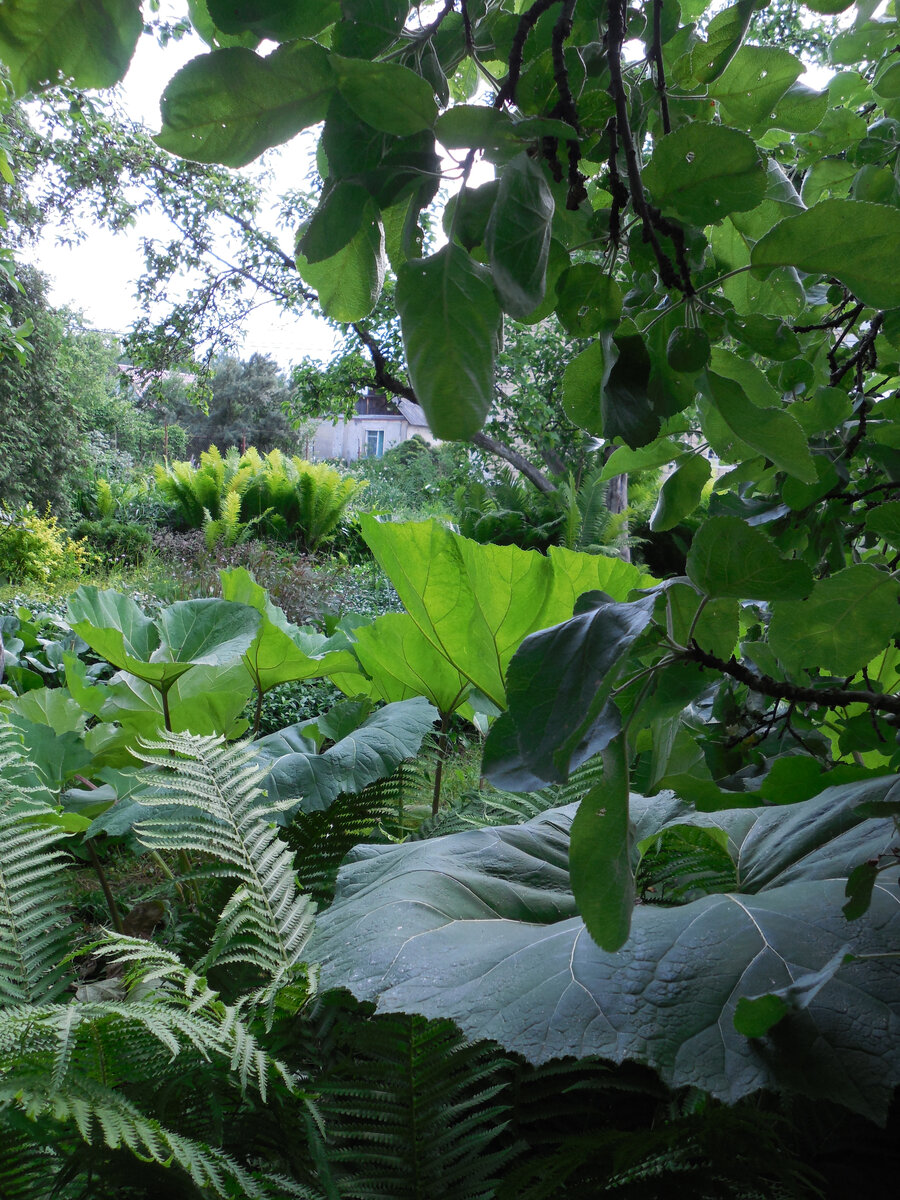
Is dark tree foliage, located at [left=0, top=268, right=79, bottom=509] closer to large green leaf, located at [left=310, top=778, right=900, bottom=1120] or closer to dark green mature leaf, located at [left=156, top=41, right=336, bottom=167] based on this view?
large green leaf, located at [left=310, top=778, right=900, bottom=1120]

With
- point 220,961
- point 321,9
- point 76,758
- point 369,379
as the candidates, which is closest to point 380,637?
point 76,758

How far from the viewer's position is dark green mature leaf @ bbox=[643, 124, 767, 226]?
0.33 metres

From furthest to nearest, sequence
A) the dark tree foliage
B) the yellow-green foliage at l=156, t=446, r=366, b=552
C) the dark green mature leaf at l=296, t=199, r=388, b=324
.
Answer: the dark tree foliage < the yellow-green foliage at l=156, t=446, r=366, b=552 < the dark green mature leaf at l=296, t=199, r=388, b=324

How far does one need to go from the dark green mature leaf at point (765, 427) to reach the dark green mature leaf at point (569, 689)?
3.5 inches

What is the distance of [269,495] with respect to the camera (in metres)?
10.1

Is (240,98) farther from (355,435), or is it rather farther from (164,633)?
(355,435)

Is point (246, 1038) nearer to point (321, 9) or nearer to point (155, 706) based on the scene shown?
point (321, 9)

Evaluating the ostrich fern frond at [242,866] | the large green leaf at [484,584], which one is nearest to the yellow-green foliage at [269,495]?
the large green leaf at [484,584]

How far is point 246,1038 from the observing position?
1.87 ft

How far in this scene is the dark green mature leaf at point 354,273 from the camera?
14.9 inches

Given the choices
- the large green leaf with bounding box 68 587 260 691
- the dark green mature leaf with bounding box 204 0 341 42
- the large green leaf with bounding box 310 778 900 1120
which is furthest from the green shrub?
the dark green mature leaf with bounding box 204 0 341 42

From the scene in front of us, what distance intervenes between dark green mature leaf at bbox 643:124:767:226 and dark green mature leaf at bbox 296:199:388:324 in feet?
0.43

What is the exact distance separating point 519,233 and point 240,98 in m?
0.13

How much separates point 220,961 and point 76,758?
2.54 ft
